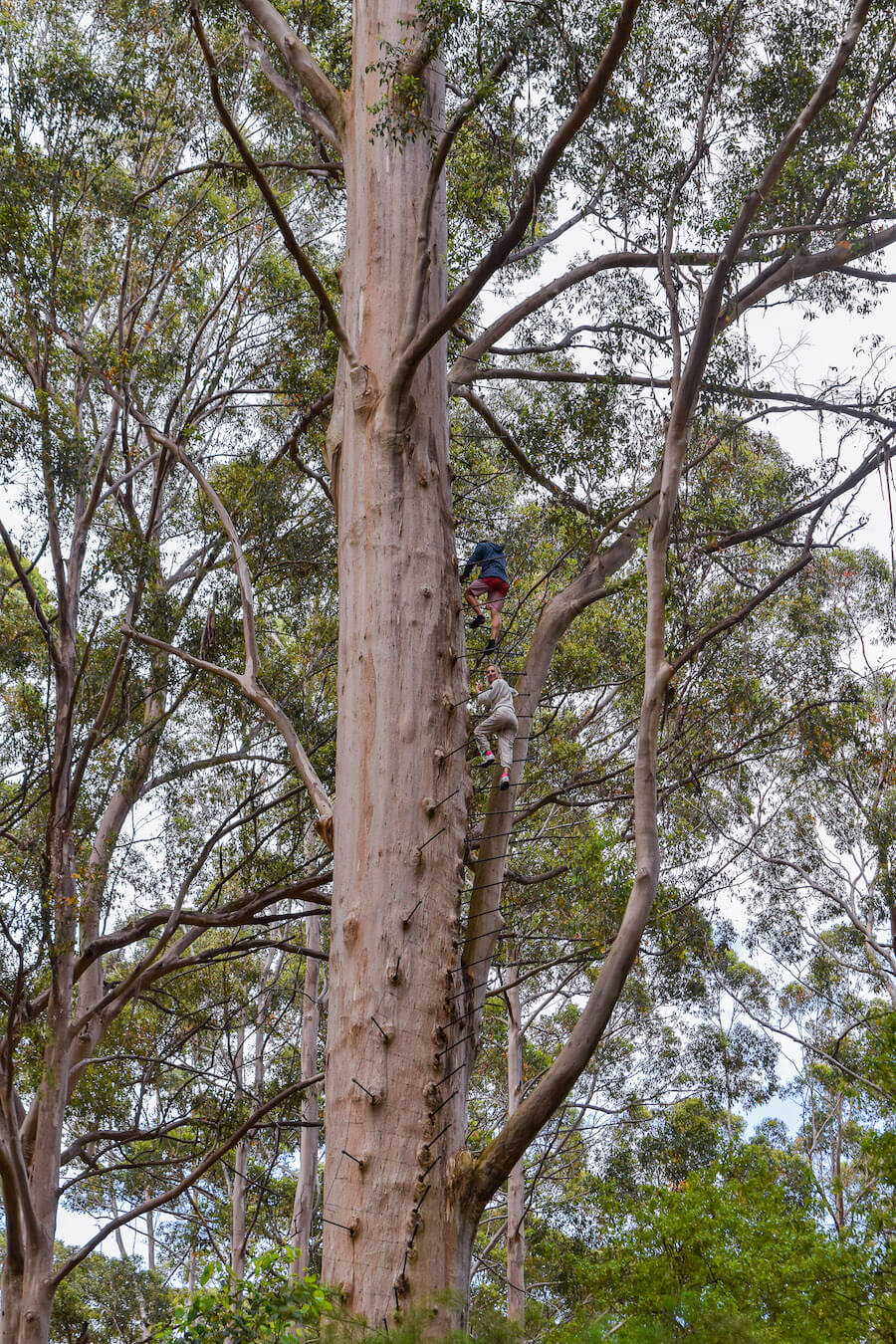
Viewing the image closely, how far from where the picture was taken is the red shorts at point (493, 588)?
23.1ft

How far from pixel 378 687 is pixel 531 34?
11.6 feet

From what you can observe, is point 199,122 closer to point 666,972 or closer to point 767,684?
point 767,684

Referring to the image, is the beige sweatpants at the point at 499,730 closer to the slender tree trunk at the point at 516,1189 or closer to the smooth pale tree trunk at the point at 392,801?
the smooth pale tree trunk at the point at 392,801

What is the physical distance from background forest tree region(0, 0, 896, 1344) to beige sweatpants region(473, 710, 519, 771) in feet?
1.23

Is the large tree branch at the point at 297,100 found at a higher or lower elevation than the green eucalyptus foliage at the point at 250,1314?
higher

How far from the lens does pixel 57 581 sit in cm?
876

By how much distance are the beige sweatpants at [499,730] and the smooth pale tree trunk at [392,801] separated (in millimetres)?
920

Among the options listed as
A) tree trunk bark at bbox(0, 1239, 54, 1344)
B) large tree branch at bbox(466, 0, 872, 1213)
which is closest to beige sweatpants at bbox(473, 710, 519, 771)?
large tree branch at bbox(466, 0, 872, 1213)

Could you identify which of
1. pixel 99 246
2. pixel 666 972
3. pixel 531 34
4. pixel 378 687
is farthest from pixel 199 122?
pixel 666 972

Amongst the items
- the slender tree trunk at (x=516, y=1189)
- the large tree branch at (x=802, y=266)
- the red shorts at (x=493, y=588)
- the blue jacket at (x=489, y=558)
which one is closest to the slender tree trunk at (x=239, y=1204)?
the slender tree trunk at (x=516, y=1189)

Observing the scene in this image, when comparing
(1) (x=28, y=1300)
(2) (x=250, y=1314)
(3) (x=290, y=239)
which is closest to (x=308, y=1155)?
(1) (x=28, y=1300)

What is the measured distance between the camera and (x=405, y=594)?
4.67 metres

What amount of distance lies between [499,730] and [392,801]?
4.89 ft

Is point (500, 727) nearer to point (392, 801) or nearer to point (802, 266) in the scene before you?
point (392, 801)
